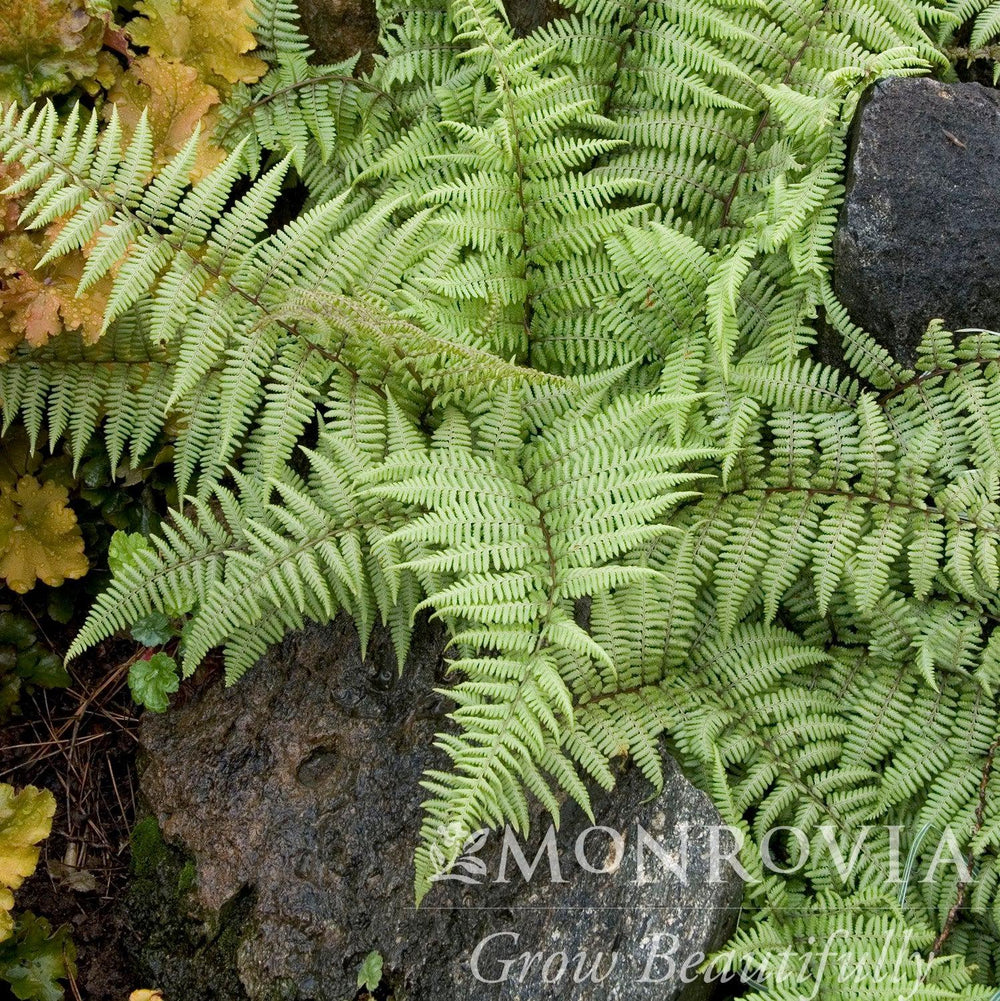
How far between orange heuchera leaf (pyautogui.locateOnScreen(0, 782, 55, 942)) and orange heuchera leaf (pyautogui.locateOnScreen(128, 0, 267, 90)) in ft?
9.56

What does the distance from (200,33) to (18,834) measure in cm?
318

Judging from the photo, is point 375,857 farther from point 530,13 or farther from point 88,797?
point 530,13

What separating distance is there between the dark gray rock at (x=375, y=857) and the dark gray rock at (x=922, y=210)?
195 centimetres

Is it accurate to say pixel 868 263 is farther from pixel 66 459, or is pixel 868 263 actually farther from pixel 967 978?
pixel 66 459

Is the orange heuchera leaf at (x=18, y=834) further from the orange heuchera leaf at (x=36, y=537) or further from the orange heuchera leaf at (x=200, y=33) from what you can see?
the orange heuchera leaf at (x=200, y=33)

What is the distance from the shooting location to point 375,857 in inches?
130

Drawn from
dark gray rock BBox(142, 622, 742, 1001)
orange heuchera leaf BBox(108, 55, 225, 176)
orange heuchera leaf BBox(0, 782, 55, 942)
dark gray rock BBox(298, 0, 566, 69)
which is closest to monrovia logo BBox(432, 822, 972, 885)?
dark gray rock BBox(142, 622, 742, 1001)

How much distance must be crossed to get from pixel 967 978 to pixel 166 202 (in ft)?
12.4

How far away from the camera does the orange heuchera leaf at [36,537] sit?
3779 millimetres

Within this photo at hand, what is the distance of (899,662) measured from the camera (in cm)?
345

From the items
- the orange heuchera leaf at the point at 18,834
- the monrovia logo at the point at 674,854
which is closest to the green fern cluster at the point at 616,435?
the monrovia logo at the point at 674,854

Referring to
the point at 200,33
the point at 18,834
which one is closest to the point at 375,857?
the point at 18,834

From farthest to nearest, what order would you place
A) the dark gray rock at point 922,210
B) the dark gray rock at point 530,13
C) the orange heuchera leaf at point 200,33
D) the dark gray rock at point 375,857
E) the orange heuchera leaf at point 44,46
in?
1. the dark gray rock at point 530,13
2. the orange heuchera leaf at point 200,33
3. the orange heuchera leaf at point 44,46
4. the dark gray rock at point 922,210
5. the dark gray rock at point 375,857

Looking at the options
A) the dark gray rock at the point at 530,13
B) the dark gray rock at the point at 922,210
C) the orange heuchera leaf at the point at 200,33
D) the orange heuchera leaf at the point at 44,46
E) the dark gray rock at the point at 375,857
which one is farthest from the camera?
the dark gray rock at the point at 530,13
